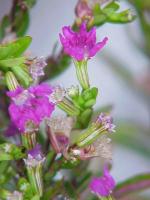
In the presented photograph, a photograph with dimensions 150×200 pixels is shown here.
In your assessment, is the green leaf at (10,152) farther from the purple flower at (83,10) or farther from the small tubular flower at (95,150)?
the purple flower at (83,10)

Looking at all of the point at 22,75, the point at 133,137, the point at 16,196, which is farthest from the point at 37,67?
the point at 133,137

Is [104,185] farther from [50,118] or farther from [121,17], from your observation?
[121,17]

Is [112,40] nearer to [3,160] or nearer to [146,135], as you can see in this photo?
[146,135]

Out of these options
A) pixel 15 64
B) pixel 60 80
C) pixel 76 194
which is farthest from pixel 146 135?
pixel 15 64

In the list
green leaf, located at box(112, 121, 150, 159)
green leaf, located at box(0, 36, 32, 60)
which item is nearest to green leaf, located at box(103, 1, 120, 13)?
green leaf, located at box(0, 36, 32, 60)

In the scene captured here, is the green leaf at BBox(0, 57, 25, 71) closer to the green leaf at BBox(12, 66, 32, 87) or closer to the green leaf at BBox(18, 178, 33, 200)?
the green leaf at BBox(12, 66, 32, 87)

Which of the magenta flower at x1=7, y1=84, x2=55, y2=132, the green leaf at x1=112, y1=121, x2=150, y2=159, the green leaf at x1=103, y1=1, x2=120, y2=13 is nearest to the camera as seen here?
the magenta flower at x1=7, y1=84, x2=55, y2=132
